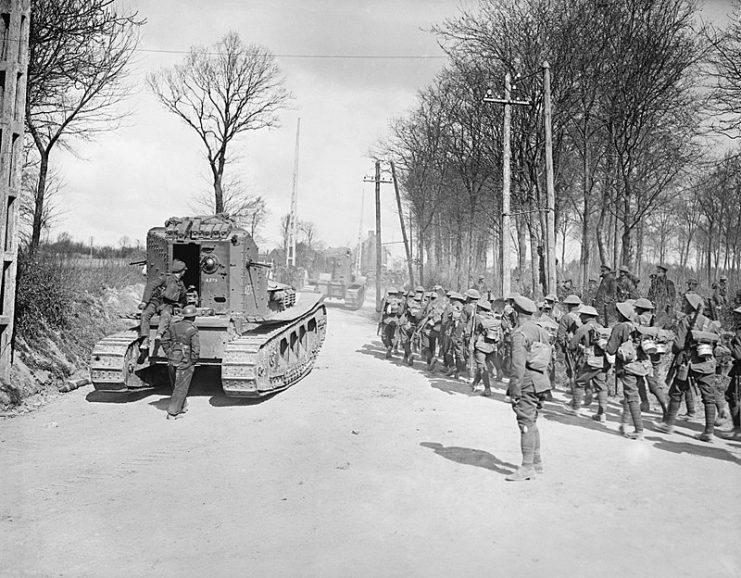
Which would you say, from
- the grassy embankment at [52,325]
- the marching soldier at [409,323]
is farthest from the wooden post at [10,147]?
the marching soldier at [409,323]

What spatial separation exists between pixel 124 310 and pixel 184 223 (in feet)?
27.6

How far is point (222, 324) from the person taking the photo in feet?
34.3

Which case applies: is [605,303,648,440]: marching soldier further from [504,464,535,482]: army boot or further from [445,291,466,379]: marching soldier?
[445,291,466,379]: marching soldier

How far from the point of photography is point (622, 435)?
26.5 ft

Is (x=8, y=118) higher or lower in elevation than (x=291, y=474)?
higher

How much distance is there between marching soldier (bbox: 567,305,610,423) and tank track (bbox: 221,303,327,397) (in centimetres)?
488

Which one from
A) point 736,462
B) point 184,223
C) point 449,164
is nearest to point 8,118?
point 184,223

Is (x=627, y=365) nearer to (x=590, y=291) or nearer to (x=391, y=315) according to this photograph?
(x=391, y=315)

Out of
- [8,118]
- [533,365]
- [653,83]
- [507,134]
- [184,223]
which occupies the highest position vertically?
[653,83]

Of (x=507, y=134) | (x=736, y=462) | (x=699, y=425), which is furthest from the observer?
(x=507, y=134)

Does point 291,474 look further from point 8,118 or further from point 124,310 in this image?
point 124,310

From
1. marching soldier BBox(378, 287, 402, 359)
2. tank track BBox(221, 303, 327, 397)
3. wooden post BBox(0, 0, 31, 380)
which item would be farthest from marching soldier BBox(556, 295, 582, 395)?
wooden post BBox(0, 0, 31, 380)

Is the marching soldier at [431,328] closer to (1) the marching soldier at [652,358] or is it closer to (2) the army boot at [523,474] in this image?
(1) the marching soldier at [652,358]

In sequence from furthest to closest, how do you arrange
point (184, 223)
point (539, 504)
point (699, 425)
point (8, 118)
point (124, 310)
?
point (124, 310) → point (184, 223) → point (8, 118) → point (699, 425) → point (539, 504)
